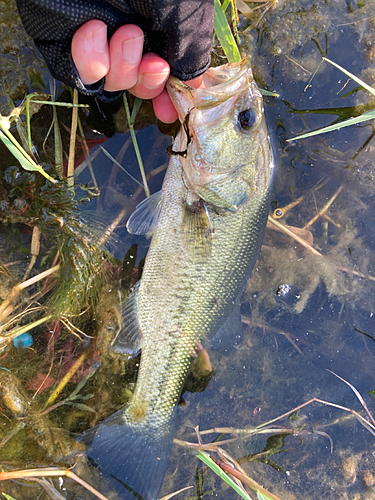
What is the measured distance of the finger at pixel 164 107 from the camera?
212 centimetres

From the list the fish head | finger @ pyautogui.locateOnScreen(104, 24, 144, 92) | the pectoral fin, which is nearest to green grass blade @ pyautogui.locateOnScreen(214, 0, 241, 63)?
the fish head

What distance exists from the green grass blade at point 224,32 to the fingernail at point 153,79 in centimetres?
49

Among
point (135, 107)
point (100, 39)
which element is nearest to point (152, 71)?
point (100, 39)

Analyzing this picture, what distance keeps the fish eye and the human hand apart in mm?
496

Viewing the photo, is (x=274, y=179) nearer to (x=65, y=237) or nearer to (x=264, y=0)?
(x=264, y=0)

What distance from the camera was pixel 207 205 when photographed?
85.7 inches

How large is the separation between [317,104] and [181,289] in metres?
1.83

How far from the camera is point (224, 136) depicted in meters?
2.05

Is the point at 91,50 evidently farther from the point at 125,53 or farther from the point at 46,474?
the point at 46,474

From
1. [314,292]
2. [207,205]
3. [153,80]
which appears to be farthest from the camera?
[314,292]

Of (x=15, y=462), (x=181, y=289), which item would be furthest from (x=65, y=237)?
(x=15, y=462)

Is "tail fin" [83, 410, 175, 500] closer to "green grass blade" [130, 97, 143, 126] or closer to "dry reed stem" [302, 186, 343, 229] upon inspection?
"dry reed stem" [302, 186, 343, 229]

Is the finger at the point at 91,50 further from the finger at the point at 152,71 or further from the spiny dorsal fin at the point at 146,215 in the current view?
the spiny dorsal fin at the point at 146,215

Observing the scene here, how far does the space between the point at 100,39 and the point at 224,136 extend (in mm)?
841
